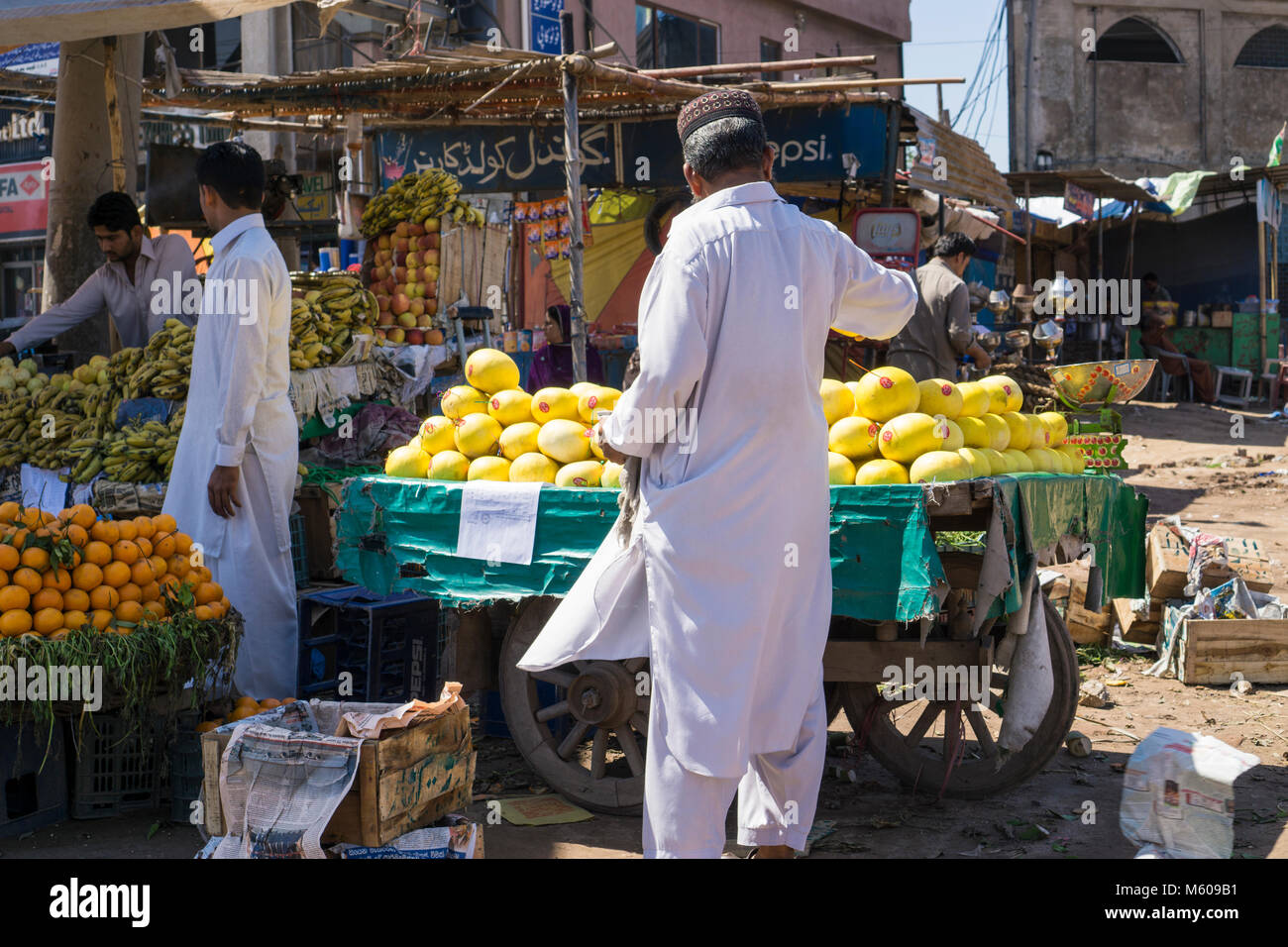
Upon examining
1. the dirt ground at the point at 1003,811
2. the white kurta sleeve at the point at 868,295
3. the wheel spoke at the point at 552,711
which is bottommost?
the dirt ground at the point at 1003,811

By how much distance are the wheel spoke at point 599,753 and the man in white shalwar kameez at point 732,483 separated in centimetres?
101

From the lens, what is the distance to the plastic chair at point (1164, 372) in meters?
18.5

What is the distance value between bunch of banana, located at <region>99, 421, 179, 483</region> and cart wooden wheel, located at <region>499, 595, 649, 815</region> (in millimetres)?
2024

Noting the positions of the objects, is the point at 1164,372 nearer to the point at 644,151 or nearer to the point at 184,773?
the point at 644,151

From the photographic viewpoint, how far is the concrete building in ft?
77.3

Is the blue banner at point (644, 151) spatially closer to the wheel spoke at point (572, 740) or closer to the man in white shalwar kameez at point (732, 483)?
the wheel spoke at point (572, 740)

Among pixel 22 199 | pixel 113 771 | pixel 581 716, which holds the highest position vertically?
pixel 22 199

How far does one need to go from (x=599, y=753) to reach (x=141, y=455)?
2598 millimetres

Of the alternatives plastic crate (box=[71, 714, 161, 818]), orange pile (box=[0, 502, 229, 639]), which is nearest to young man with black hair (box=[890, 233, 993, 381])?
orange pile (box=[0, 502, 229, 639])

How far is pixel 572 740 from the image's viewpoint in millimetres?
4293

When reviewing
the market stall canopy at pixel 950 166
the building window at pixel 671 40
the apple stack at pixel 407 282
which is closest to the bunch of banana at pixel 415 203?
the apple stack at pixel 407 282

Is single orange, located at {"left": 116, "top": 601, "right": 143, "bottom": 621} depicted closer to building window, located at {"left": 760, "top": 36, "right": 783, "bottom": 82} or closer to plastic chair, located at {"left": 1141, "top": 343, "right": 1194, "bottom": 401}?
plastic chair, located at {"left": 1141, "top": 343, "right": 1194, "bottom": 401}

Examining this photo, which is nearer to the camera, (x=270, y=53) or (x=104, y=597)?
(x=104, y=597)

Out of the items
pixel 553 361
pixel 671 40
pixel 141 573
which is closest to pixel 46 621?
pixel 141 573
